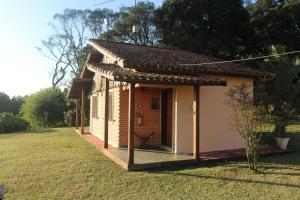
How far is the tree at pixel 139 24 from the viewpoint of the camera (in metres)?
31.9

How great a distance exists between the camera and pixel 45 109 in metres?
28.8

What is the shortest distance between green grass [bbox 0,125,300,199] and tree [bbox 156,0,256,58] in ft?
59.1

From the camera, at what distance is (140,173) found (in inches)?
326

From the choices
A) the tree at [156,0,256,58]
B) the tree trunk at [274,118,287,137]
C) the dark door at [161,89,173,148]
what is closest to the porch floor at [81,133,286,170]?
the tree trunk at [274,118,287,137]

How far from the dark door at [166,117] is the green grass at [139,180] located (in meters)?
3.12

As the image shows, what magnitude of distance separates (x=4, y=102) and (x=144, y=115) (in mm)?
28574

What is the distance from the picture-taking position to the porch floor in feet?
29.3

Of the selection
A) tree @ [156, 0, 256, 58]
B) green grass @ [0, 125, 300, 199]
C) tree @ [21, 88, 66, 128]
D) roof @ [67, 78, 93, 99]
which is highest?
tree @ [156, 0, 256, 58]

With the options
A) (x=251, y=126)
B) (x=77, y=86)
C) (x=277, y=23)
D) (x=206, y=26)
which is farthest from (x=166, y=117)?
(x=277, y=23)

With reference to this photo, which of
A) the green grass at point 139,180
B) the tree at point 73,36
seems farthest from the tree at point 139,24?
the green grass at point 139,180

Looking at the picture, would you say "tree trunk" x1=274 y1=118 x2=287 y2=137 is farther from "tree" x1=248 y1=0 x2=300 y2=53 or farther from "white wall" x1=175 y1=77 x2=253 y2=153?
"tree" x1=248 y1=0 x2=300 y2=53

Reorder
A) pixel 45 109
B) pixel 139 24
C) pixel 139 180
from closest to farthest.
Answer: pixel 139 180
pixel 45 109
pixel 139 24

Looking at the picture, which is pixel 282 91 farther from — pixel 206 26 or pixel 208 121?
pixel 206 26

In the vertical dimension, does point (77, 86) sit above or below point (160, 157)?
above
